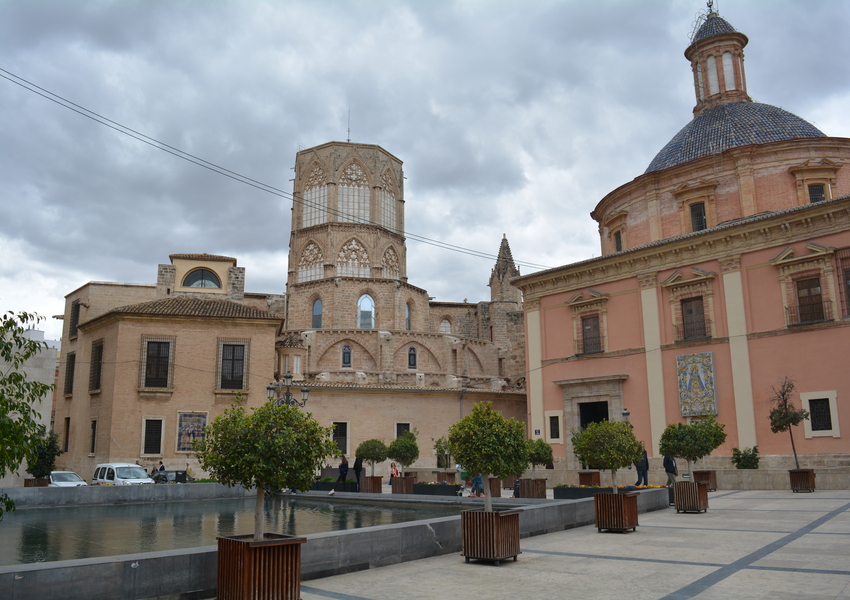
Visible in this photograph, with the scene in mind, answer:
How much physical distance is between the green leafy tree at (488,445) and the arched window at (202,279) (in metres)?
29.4

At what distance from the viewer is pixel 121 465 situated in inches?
888

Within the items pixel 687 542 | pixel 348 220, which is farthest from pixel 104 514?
pixel 348 220

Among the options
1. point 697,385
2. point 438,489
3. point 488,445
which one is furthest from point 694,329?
point 488,445

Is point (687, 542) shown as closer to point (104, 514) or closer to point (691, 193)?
point (104, 514)

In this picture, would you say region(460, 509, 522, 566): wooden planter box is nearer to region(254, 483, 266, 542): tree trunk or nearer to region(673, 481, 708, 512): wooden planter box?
region(254, 483, 266, 542): tree trunk

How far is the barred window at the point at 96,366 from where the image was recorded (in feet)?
95.6

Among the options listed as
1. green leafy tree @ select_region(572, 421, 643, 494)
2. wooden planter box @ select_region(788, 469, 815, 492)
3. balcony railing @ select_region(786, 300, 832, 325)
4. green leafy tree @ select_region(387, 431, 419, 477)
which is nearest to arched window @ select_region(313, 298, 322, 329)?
green leafy tree @ select_region(387, 431, 419, 477)

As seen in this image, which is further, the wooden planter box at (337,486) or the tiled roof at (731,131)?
the tiled roof at (731,131)

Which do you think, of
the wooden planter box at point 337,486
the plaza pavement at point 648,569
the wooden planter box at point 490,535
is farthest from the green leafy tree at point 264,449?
the wooden planter box at point 337,486

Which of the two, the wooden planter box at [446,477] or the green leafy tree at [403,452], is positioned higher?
the green leafy tree at [403,452]

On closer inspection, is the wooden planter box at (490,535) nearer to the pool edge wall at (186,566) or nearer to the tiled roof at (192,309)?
the pool edge wall at (186,566)

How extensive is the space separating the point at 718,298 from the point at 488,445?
1724 centimetres

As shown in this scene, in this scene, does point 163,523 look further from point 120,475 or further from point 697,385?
point 697,385

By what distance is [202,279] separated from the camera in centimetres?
3662
